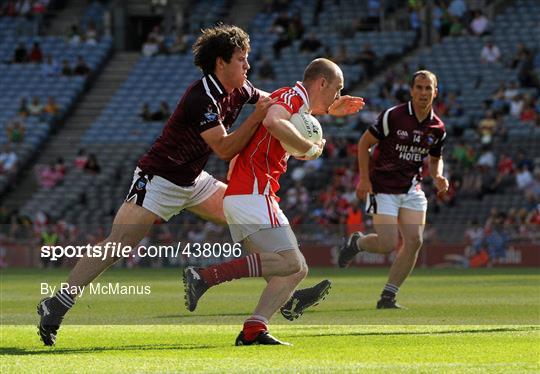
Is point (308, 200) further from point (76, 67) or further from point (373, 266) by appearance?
point (76, 67)

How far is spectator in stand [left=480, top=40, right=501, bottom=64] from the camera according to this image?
1437 inches

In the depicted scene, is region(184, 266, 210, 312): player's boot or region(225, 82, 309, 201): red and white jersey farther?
region(225, 82, 309, 201): red and white jersey

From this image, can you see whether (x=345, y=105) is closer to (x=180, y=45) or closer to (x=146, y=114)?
(x=146, y=114)

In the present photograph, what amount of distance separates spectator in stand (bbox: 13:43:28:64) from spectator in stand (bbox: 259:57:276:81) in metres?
9.02

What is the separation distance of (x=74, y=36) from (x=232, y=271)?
116 ft

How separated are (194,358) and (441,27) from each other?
30235 millimetres

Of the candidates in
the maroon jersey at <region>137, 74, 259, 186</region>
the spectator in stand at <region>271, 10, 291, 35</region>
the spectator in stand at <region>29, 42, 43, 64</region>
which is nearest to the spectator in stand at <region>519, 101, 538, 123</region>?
the spectator in stand at <region>271, 10, 291, 35</region>

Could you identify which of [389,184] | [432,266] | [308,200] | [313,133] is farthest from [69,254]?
[313,133]

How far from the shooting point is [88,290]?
19641 millimetres

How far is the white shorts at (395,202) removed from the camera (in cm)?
1528

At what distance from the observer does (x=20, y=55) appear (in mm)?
44531

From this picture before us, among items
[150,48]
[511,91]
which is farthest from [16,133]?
[511,91]

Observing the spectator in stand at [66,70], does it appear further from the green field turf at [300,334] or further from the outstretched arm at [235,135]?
→ the outstretched arm at [235,135]

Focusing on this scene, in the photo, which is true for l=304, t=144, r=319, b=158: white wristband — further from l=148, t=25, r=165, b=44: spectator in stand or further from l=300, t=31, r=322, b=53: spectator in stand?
l=148, t=25, r=165, b=44: spectator in stand
